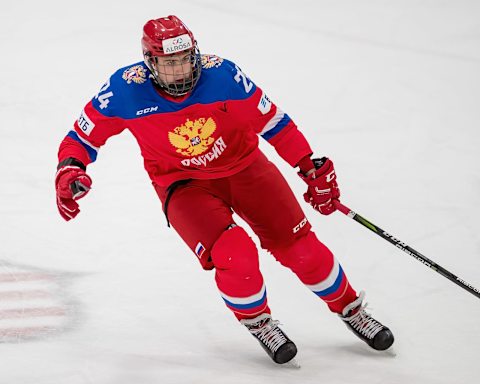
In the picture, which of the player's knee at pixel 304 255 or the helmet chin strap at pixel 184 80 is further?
the player's knee at pixel 304 255

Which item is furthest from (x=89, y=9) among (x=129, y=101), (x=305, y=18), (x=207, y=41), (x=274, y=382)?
(x=274, y=382)

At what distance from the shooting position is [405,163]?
5.29 meters

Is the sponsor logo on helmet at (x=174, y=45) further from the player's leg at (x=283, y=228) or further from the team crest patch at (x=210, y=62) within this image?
the player's leg at (x=283, y=228)

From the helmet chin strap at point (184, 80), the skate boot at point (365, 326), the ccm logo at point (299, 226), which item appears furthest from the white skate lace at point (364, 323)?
the helmet chin strap at point (184, 80)

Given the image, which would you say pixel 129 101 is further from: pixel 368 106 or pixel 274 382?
pixel 368 106

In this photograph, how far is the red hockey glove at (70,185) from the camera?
10.8 feet

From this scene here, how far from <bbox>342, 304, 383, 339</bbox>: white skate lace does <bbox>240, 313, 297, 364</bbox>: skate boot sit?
1.14 feet

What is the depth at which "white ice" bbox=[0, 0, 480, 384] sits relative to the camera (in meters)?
3.58

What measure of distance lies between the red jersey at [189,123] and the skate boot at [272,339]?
0.60 meters

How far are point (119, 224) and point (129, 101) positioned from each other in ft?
4.73

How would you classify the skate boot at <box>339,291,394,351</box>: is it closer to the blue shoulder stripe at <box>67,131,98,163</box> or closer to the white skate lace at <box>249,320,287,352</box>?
the white skate lace at <box>249,320,287,352</box>

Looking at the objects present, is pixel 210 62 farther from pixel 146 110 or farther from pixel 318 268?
pixel 318 268

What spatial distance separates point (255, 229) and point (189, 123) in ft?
1.71

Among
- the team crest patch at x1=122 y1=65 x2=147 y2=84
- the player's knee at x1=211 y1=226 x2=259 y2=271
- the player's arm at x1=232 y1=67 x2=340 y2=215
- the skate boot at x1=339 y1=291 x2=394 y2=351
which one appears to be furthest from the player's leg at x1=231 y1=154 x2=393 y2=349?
the team crest patch at x1=122 y1=65 x2=147 y2=84
